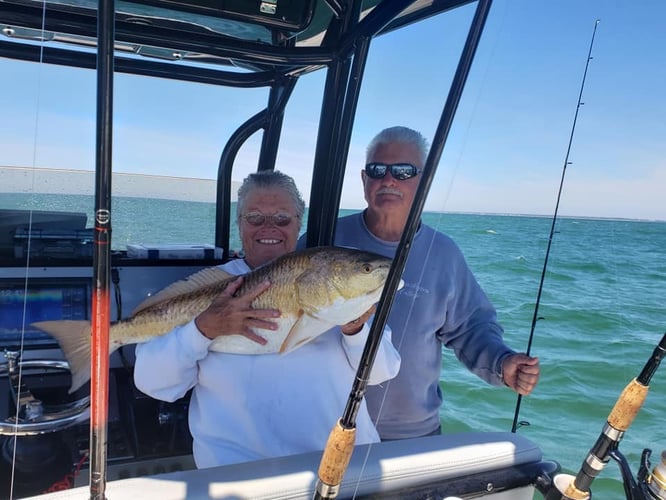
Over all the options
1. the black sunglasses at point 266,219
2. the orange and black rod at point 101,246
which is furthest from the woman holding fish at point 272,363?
the orange and black rod at point 101,246

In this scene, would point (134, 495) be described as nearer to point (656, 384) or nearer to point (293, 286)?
point (293, 286)

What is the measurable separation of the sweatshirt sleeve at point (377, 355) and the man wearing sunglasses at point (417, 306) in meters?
0.49

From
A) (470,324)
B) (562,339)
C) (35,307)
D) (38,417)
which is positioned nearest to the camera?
(38,417)

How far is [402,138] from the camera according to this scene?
2555 mm

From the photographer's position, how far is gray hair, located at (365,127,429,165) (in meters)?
2.56

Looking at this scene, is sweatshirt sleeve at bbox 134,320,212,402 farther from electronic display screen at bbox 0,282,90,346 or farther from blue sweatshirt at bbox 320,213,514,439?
electronic display screen at bbox 0,282,90,346

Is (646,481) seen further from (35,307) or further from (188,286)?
(35,307)

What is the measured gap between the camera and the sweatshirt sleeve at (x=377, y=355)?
72.2 inches

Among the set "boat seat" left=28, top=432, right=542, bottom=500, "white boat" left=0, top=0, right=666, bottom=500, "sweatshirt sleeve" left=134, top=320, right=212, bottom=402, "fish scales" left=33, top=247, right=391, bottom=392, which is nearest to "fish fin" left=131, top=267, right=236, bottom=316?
"fish scales" left=33, top=247, right=391, bottom=392

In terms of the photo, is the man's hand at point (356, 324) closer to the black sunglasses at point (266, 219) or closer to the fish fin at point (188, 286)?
the fish fin at point (188, 286)

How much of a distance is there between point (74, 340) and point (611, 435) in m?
1.69

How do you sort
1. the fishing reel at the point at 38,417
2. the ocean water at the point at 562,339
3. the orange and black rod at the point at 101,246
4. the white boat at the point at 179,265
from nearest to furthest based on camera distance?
the orange and black rod at the point at 101,246 → the white boat at the point at 179,265 → the fishing reel at the point at 38,417 → the ocean water at the point at 562,339

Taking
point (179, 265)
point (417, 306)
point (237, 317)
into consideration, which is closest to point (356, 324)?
point (237, 317)

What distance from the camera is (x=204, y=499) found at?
121cm
